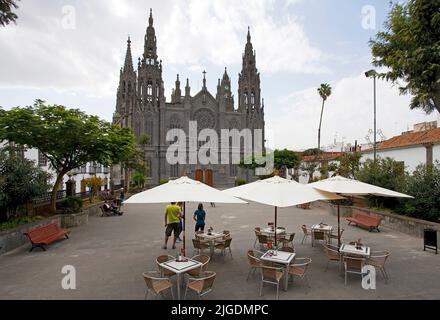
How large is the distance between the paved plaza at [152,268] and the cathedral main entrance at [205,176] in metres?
35.3

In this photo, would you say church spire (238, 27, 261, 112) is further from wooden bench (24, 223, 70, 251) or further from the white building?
wooden bench (24, 223, 70, 251)

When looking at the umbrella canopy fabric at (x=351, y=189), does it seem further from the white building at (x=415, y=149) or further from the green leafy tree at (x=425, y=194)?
the white building at (x=415, y=149)

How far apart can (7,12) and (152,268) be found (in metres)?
9.98

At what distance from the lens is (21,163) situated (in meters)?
11.8

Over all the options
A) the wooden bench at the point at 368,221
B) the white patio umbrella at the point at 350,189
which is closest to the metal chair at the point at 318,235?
the white patio umbrella at the point at 350,189

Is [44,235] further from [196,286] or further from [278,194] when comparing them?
[278,194]

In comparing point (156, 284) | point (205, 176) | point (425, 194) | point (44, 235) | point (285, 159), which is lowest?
point (44, 235)

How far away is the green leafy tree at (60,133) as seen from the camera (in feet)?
42.6

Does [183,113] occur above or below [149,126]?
above

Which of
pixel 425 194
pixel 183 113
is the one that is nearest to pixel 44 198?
pixel 425 194

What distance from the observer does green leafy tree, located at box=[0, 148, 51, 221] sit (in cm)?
1102

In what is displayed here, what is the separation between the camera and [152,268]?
8.02 m

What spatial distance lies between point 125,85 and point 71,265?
5854cm
